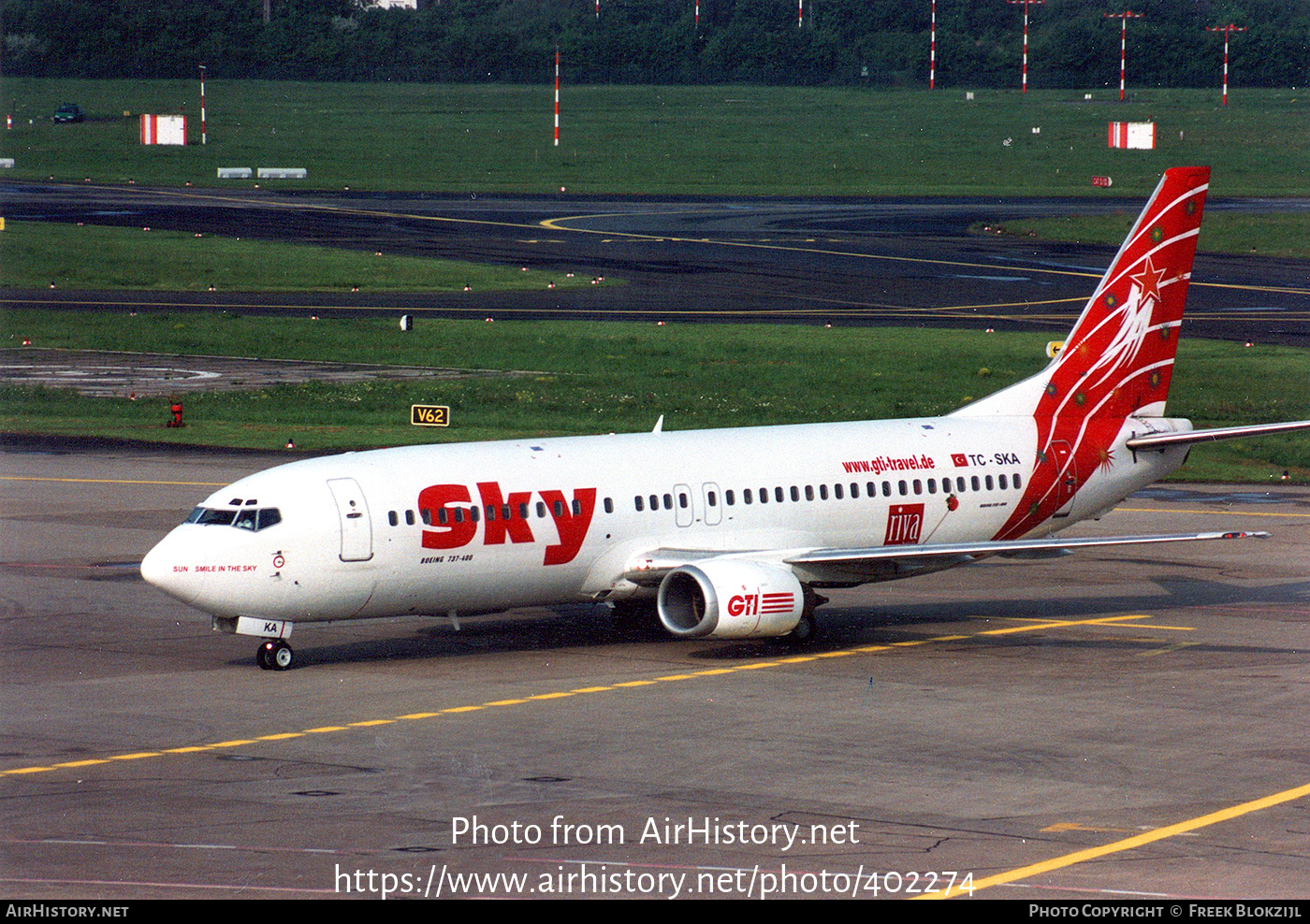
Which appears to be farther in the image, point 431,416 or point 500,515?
point 431,416

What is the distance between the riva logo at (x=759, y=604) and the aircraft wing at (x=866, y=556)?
4.41 feet

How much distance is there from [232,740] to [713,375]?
44.2 m

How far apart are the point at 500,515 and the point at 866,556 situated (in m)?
7.22

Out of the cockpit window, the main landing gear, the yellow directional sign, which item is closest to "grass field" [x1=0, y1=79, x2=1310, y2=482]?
the yellow directional sign

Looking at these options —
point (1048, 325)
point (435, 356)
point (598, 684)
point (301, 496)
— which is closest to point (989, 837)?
point (598, 684)

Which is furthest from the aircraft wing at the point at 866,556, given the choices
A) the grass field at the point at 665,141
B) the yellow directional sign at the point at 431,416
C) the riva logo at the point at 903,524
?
the grass field at the point at 665,141

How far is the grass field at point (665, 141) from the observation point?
481ft

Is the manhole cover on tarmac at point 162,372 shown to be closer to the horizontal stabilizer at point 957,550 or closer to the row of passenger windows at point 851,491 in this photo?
the row of passenger windows at point 851,491

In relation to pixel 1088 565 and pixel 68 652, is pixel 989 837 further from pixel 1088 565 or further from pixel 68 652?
pixel 1088 565

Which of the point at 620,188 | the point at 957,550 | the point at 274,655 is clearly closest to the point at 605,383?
the point at 957,550

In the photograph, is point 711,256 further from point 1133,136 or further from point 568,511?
point 1133,136

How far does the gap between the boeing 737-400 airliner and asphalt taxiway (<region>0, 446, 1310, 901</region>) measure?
1.40 metres

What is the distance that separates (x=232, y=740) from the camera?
96.6ft

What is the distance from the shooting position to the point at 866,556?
36.7 m
